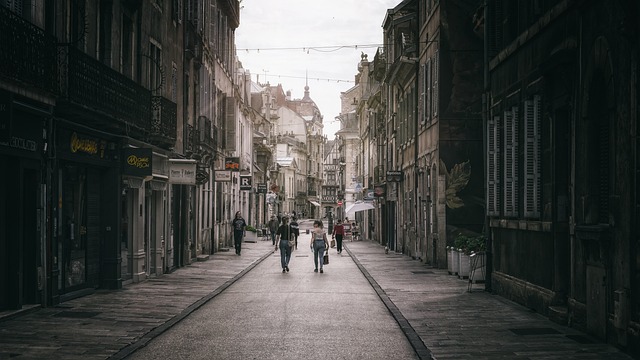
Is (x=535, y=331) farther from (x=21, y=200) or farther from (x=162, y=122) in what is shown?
(x=162, y=122)

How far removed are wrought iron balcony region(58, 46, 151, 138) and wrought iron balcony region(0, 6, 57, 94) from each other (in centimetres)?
76

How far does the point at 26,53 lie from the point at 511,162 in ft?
31.1

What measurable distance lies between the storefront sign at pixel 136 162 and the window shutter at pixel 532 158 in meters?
8.70

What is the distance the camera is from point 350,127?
100 m

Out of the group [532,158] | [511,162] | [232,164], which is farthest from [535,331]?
[232,164]

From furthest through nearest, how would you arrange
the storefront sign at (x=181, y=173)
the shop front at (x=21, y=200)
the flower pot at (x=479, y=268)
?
the storefront sign at (x=181, y=173), the flower pot at (x=479, y=268), the shop front at (x=21, y=200)

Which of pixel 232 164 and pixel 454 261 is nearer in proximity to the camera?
pixel 454 261

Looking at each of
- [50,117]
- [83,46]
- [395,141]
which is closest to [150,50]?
[83,46]

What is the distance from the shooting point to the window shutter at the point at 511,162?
704 inches

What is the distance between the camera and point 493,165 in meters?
19.5

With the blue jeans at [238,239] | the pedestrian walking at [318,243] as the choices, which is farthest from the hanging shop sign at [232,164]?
the pedestrian walking at [318,243]

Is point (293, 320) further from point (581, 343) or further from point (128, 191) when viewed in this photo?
point (128, 191)

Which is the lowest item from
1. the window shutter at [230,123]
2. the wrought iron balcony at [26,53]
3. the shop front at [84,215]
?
the shop front at [84,215]

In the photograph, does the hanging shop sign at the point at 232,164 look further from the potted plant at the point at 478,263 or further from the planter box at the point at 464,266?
the potted plant at the point at 478,263
